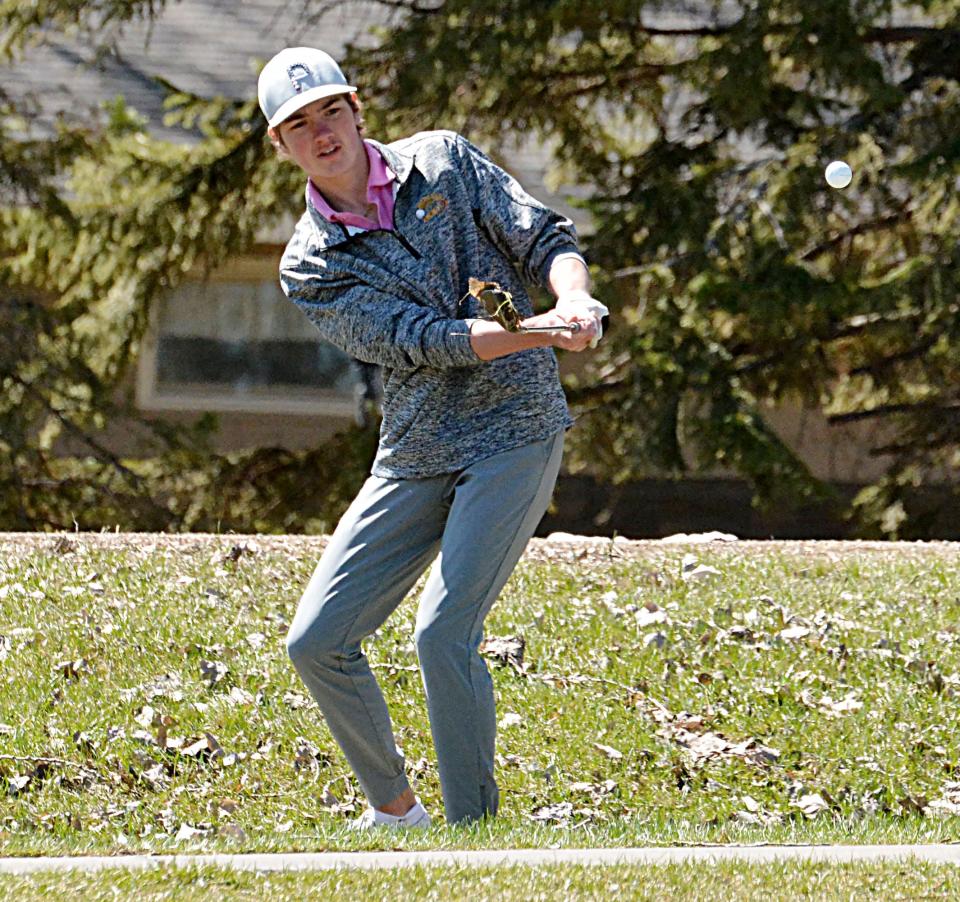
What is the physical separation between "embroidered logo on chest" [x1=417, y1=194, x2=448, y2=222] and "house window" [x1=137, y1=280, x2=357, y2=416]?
1081 cm

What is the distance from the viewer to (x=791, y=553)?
762cm

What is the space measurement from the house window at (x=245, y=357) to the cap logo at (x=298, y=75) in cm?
1090

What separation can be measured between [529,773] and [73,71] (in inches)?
471

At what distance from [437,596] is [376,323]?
719mm

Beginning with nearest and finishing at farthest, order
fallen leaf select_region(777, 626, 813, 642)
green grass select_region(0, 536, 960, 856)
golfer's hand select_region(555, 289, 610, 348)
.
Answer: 1. golfer's hand select_region(555, 289, 610, 348)
2. green grass select_region(0, 536, 960, 856)
3. fallen leaf select_region(777, 626, 813, 642)

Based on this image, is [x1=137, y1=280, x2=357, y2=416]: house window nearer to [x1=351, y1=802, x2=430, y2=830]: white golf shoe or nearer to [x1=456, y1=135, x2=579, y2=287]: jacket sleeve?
[x1=351, y1=802, x2=430, y2=830]: white golf shoe

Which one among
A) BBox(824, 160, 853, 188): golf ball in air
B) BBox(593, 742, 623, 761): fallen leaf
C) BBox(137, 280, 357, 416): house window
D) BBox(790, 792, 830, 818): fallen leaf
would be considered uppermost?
BBox(824, 160, 853, 188): golf ball in air

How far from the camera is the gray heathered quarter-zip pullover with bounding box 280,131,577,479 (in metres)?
4.09

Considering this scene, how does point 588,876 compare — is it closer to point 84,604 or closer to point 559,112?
point 84,604

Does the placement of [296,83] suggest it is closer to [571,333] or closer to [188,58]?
[571,333]

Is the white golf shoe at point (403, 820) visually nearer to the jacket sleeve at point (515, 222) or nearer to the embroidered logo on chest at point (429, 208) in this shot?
the jacket sleeve at point (515, 222)

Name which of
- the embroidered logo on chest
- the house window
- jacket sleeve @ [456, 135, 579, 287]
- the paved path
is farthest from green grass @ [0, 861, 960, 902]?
the house window

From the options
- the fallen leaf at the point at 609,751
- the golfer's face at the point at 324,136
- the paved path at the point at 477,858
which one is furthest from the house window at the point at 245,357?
the paved path at the point at 477,858

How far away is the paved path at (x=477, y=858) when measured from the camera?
3886mm
